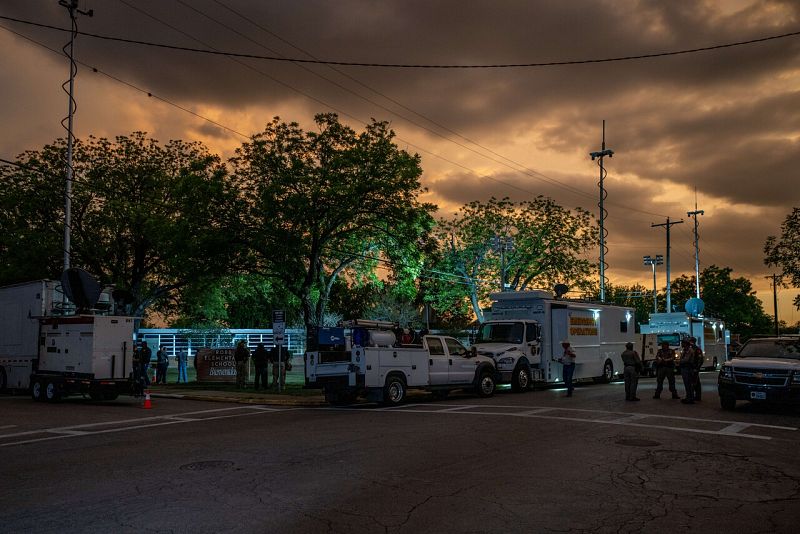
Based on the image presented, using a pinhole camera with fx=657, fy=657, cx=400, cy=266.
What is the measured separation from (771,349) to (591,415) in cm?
594

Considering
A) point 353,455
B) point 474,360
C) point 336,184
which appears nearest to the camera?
point 353,455

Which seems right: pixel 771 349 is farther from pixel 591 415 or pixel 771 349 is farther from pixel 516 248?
pixel 516 248

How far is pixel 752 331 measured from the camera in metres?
119

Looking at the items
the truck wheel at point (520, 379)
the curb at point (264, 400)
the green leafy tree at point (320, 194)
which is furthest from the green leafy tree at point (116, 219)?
the truck wheel at point (520, 379)

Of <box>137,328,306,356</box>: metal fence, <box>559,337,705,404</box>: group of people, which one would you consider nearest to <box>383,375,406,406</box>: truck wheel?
<box>559,337,705,404</box>: group of people

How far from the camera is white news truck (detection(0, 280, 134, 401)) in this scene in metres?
20.0

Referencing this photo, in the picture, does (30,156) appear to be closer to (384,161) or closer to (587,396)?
(384,161)

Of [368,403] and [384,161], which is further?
[384,161]

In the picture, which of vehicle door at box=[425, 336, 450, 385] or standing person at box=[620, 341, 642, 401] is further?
vehicle door at box=[425, 336, 450, 385]

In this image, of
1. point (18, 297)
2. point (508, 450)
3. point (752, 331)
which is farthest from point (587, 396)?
point (752, 331)

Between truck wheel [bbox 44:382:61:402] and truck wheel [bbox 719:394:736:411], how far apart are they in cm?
1933

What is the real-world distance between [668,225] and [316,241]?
4458 centimetres

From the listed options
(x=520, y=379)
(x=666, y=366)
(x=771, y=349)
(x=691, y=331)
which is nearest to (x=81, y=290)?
(x=520, y=379)

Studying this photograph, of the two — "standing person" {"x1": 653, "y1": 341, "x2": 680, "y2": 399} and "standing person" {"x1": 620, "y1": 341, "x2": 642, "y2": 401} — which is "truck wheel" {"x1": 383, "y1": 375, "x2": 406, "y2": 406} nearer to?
"standing person" {"x1": 620, "y1": 341, "x2": 642, "y2": 401}
